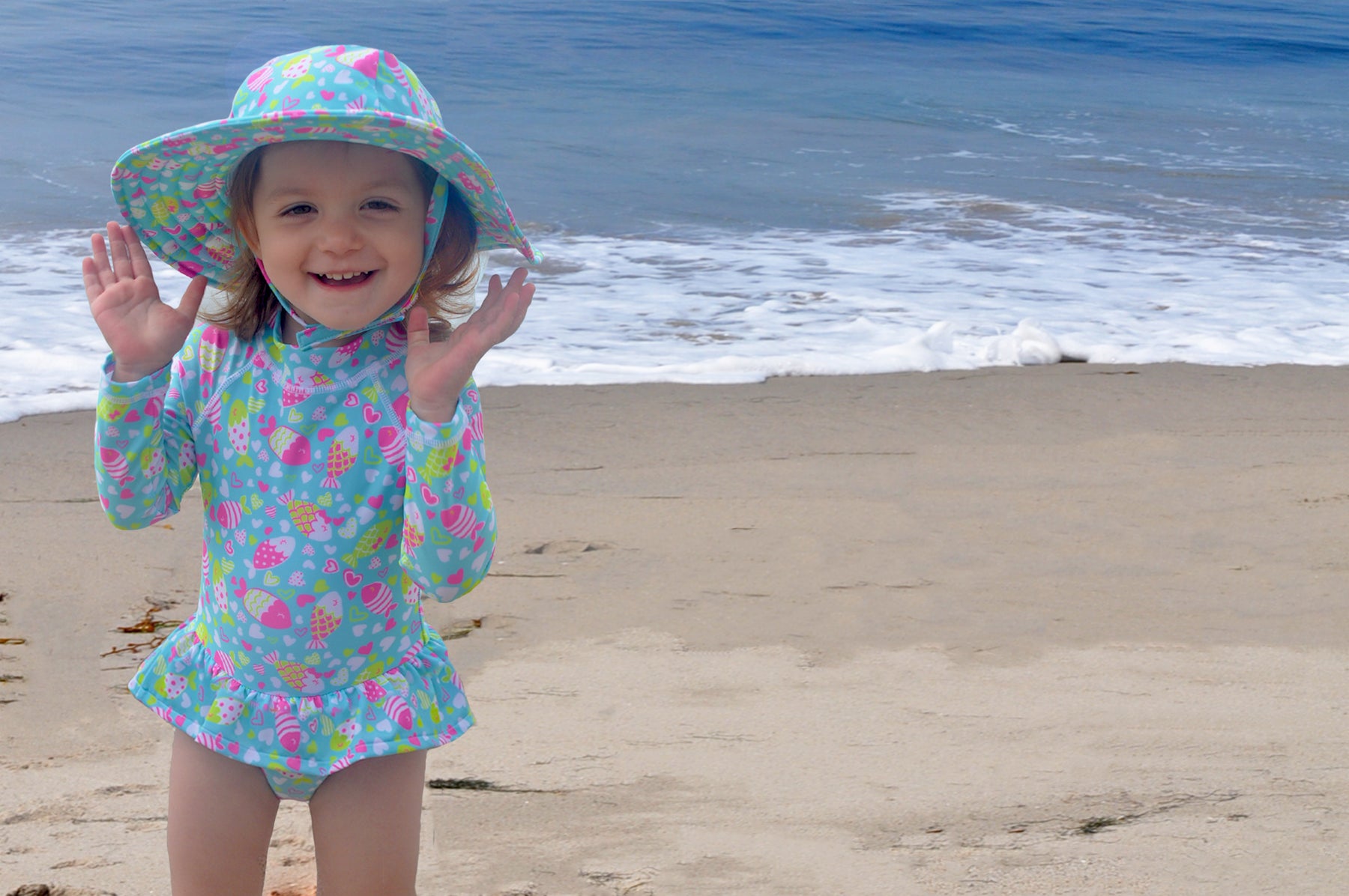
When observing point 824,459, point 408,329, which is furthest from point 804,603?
point 408,329

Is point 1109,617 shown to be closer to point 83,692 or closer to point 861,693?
point 861,693

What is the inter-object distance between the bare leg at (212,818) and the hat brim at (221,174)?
690mm

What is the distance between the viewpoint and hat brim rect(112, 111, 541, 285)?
156 centimetres

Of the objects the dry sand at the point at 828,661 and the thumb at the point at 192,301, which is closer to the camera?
the thumb at the point at 192,301

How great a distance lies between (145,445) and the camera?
1.68 meters

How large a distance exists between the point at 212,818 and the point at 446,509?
0.58 metres

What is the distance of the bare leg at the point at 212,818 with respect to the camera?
173cm

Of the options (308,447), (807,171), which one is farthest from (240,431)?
(807,171)

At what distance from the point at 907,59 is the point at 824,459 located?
1720cm

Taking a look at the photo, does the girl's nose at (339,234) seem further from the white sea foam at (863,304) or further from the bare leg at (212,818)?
the white sea foam at (863,304)

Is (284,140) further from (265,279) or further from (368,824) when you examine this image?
(368,824)

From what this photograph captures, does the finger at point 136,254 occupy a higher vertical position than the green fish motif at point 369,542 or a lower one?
higher

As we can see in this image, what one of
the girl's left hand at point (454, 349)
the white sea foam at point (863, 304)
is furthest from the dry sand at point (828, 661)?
the girl's left hand at point (454, 349)

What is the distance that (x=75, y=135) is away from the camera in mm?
11938
